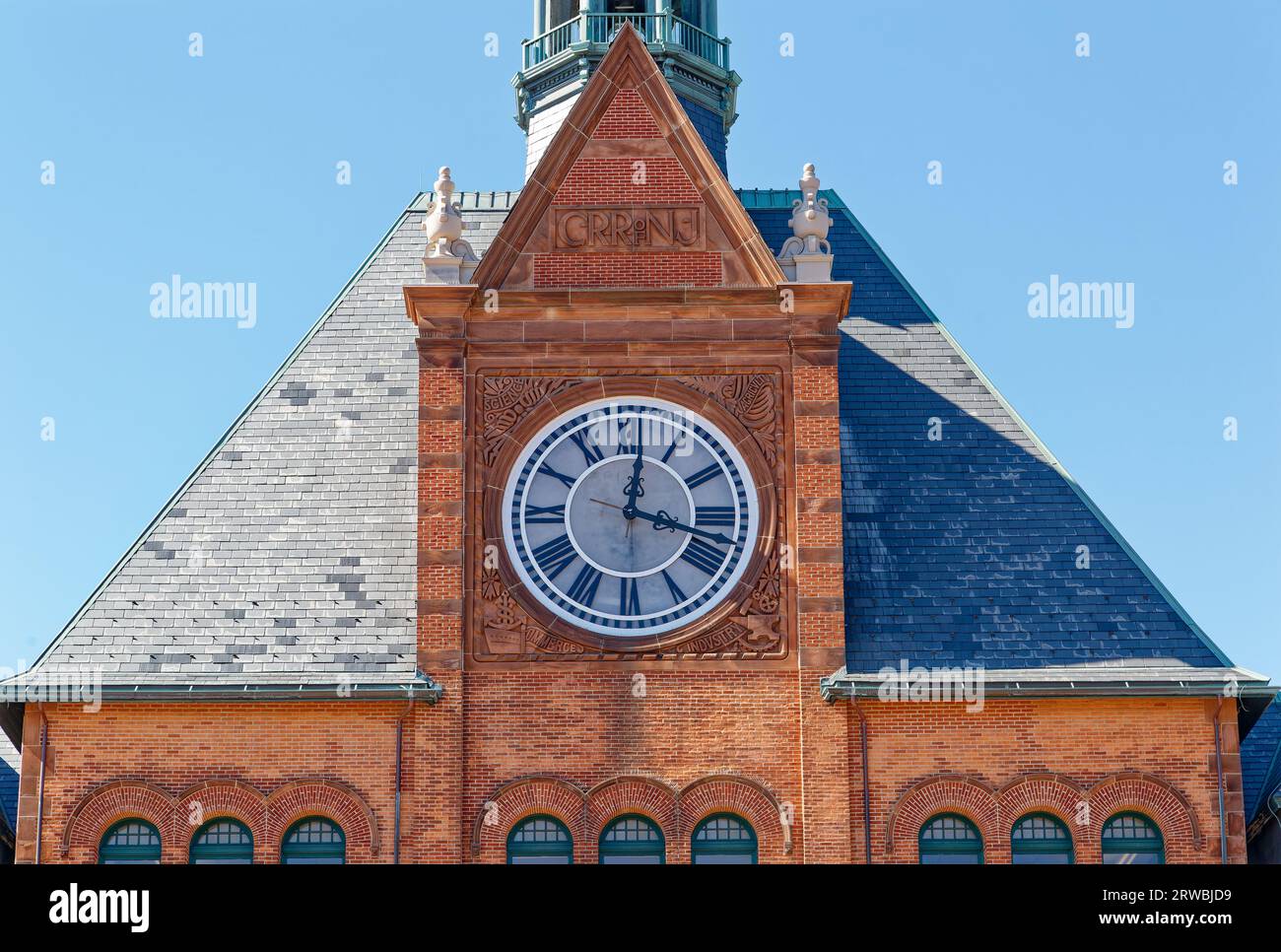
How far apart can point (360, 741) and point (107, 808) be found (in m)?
4.10

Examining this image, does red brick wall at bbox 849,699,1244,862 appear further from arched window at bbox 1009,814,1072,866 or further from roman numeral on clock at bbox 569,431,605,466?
roman numeral on clock at bbox 569,431,605,466

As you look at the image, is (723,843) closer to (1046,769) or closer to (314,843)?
(1046,769)

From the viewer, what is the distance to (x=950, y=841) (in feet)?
129

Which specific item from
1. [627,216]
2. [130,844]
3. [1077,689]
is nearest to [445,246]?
[627,216]

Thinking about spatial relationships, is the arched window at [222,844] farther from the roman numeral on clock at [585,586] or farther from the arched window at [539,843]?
the roman numeral on clock at [585,586]

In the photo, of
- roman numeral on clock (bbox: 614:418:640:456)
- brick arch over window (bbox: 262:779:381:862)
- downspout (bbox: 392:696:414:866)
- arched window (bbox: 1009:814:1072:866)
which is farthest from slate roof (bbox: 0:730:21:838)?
arched window (bbox: 1009:814:1072:866)

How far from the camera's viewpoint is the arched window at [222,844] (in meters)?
39.1

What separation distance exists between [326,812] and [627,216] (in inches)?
442

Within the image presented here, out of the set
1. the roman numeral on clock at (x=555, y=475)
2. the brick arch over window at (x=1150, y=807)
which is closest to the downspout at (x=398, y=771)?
the roman numeral on clock at (x=555, y=475)

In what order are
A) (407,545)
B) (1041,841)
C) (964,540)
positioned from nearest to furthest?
(1041,841), (407,545), (964,540)

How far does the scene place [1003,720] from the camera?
39.6 meters

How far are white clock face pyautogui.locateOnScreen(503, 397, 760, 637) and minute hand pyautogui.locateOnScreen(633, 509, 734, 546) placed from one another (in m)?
0.02
